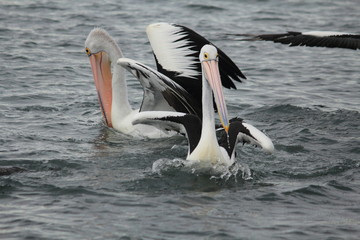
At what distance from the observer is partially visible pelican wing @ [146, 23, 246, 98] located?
7.84 metres

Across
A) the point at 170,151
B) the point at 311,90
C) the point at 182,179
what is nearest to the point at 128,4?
the point at 311,90

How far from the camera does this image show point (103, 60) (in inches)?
341

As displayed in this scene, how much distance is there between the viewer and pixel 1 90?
31.7 ft

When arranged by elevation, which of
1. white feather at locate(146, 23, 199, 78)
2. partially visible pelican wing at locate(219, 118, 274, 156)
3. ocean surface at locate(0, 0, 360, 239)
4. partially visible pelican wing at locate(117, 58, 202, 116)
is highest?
white feather at locate(146, 23, 199, 78)

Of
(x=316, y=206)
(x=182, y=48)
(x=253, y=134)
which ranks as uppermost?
(x=182, y=48)

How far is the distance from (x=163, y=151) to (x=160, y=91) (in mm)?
636

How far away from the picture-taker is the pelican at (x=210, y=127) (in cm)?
622

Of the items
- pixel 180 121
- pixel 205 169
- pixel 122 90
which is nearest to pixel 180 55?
pixel 122 90

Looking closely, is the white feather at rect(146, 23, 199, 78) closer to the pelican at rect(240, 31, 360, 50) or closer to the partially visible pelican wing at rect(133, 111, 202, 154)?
the pelican at rect(240, 31, 360, 50)

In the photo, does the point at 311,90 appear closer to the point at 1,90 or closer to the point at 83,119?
the point at 83,119

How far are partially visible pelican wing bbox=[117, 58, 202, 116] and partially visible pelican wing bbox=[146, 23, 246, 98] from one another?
285mm

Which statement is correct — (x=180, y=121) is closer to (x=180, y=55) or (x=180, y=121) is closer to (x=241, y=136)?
(x=241, y=136)

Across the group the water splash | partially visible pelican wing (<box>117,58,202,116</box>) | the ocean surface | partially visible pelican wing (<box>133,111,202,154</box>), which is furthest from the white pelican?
the water splash

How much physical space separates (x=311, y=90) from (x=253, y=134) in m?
4.24
